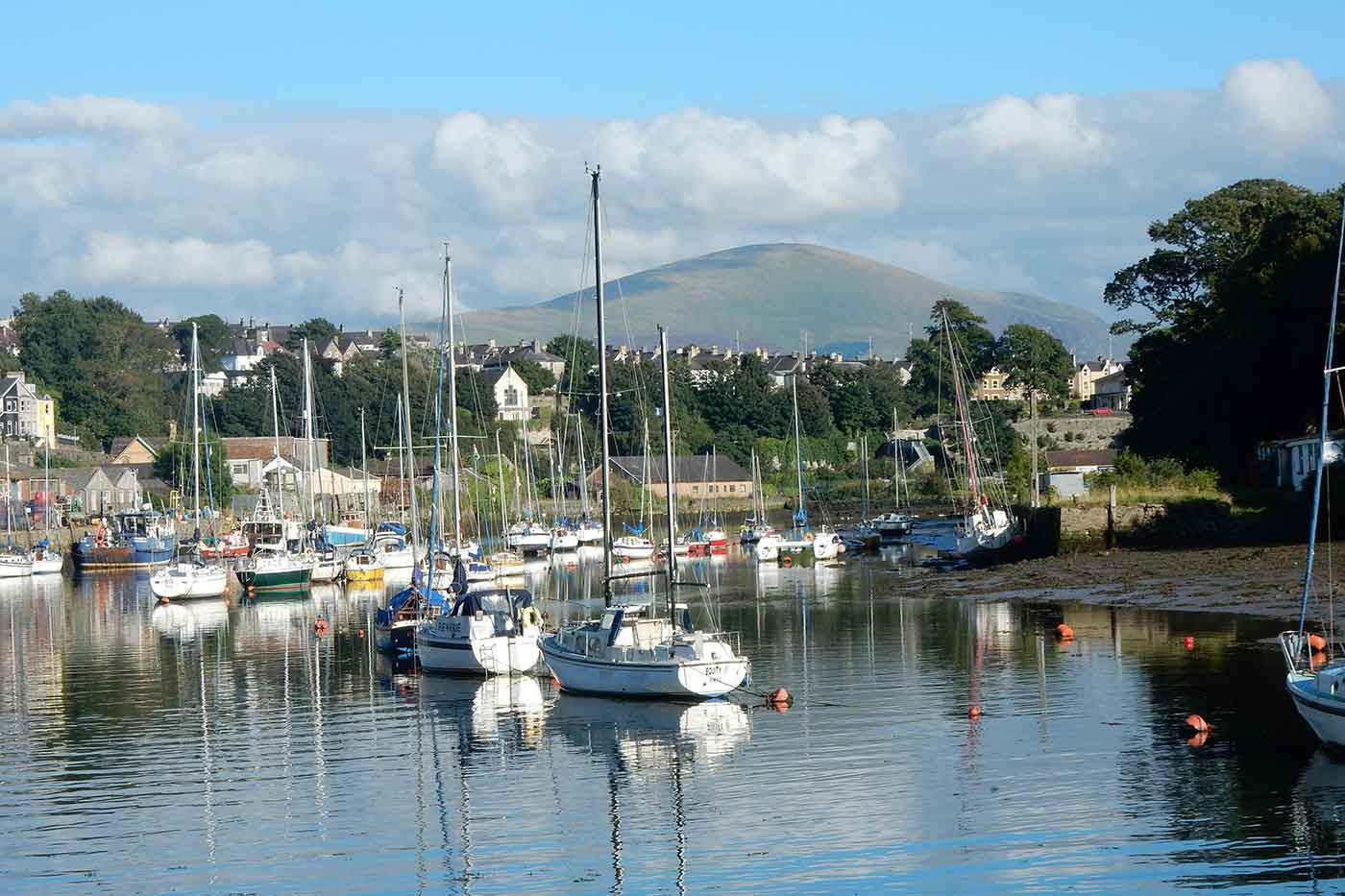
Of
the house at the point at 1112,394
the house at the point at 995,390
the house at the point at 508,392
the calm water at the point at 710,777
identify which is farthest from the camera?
the house at the point at 508,392

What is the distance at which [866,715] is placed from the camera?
3588cm

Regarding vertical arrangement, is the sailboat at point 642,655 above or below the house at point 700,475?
below

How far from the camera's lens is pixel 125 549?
10588cm

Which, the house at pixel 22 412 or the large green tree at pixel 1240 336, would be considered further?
the house at pixel 22 412

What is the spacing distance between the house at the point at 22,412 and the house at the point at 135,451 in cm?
642

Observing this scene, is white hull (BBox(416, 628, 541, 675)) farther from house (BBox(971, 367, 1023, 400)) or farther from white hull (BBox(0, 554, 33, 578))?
house (BBox(971, 367, 1023, 400))

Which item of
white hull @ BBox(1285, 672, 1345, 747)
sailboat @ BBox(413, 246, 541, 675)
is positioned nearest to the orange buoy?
white hull @ BBox(1285, 672, 1345, 747)

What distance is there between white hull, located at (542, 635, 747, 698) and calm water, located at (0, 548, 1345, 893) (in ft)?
1.46

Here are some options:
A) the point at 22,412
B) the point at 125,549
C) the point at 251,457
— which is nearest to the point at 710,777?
the point at 125,549

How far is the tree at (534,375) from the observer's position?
19312 centimetres

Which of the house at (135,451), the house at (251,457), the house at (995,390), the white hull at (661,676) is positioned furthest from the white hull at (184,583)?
the house at (995,390)

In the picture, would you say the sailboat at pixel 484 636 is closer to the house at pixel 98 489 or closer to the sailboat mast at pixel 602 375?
the sailboat mast at pixel 602 375

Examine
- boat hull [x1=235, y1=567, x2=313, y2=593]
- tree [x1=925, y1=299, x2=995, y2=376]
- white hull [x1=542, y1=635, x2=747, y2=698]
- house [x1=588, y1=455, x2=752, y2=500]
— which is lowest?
white hull [x1=542, y1=635, x2=747, y2=698]

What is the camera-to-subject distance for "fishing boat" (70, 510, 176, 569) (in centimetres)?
10544
